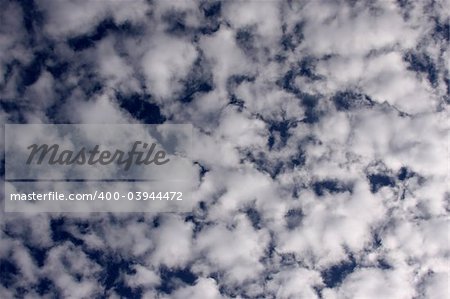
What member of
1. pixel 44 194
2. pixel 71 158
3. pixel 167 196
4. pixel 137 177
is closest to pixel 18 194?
pixel 44 194

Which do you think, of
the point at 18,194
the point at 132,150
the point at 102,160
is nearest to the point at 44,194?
the point at 18,194

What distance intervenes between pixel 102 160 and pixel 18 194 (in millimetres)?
3466

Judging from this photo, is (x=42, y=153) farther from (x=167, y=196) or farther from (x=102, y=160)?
(x=167, y=196)

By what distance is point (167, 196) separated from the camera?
1739 cm

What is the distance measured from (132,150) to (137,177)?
1.10 meters

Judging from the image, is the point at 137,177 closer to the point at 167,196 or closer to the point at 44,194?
the point at 167,196

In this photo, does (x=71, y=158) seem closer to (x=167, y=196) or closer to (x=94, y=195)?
(x=94, y=195)

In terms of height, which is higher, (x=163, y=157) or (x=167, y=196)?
(x=163, y=157)

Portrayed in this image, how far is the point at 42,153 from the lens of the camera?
16953mm

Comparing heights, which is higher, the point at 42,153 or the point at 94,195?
the point at 42,153

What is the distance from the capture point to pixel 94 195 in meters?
17.2

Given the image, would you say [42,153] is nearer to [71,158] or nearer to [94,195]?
[71,158]

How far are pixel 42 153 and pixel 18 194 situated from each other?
1875mm

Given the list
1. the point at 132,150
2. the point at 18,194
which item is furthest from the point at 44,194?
the point at 132,150
